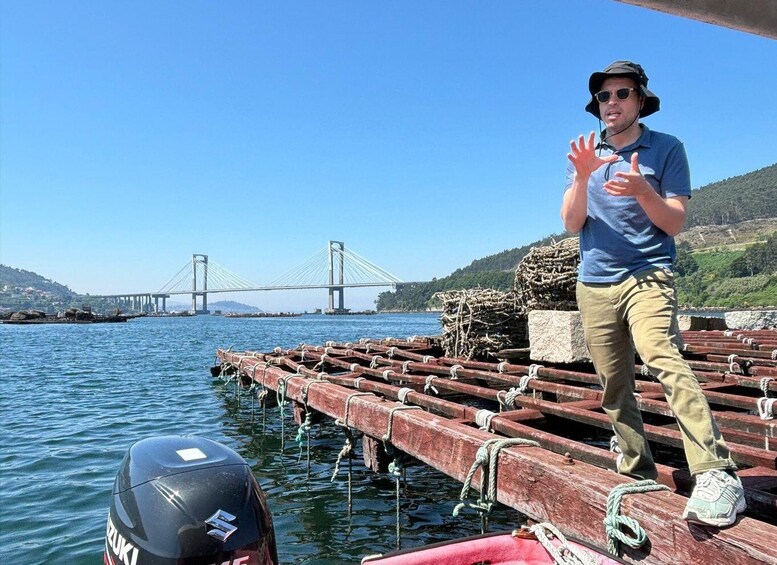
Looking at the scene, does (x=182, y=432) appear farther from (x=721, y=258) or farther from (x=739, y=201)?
(x=739, y=201)

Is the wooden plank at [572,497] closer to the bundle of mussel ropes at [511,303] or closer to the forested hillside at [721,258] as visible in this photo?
the bundle of mussel ropes at [511,303]

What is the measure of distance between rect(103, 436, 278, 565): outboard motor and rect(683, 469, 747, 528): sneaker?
1.52 m

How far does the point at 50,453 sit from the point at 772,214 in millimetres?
164757

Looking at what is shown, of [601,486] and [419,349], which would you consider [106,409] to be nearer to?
[419,349]

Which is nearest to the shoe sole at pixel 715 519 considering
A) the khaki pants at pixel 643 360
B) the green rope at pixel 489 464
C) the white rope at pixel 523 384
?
the khaki pants at pixel 643 360

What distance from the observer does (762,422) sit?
310 centimetres

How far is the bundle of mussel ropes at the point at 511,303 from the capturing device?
595 cm

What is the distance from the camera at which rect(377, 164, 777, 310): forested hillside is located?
297ft

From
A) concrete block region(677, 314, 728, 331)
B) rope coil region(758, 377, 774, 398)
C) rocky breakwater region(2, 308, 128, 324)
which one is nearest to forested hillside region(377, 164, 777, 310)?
rocky breakwater region(2, 308, 128, 324)

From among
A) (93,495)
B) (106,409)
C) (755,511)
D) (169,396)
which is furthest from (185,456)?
(169,396)

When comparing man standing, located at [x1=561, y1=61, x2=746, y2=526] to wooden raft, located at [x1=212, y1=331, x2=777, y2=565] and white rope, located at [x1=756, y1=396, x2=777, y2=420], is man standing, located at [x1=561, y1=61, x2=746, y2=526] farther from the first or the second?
white rope, located at [x1=756, y1=396, x2=777, y2=420]

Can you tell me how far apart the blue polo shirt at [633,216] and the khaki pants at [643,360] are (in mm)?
61

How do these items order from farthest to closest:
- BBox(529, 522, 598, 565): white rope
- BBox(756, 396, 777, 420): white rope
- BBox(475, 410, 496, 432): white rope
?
1. BBox(475, 410, 496, 432): white rope
2. BBox(756, 396, 777, 420): white rope
3. BBox(529, 522, 598, 565): white rope

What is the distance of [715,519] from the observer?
176 cm
